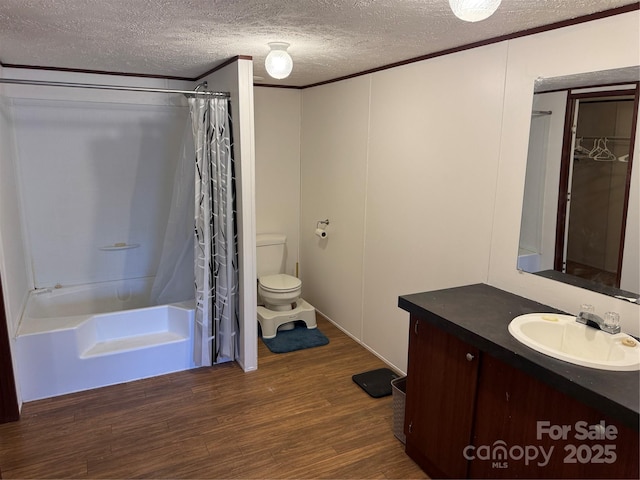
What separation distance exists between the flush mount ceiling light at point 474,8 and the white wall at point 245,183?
1.79 m

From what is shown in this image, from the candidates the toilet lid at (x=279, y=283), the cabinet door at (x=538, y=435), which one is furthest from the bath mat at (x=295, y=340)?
the cabinet door at (x=538, y=435)

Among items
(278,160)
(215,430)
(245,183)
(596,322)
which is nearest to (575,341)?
(596,322)

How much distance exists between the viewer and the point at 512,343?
176cm

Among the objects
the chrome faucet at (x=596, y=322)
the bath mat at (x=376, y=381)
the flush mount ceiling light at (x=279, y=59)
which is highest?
the flush mount ceiling light at (x=279, y=59)

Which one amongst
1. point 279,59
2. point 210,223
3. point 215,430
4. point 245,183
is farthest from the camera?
point 210,223

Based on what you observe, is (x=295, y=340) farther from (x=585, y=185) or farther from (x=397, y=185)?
(x=585, y=185)

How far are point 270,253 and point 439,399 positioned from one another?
8.05ft

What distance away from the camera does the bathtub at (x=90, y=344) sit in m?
2.87

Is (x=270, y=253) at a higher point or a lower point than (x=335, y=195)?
lower

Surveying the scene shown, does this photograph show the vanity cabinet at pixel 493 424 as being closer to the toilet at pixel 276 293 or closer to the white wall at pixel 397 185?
the white wall at pixel 397 185

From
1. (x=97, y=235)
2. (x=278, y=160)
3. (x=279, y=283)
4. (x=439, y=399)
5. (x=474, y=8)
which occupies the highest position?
(x=474, y=8)

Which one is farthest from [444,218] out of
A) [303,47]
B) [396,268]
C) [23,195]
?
[23,195]

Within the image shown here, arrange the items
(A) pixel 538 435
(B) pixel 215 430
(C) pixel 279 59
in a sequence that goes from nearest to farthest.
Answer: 1. (A) pixel 538 435
2. (C) pixel 279 59
3. (B) pixel 215 430

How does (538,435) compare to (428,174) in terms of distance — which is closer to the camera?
(538,435)
